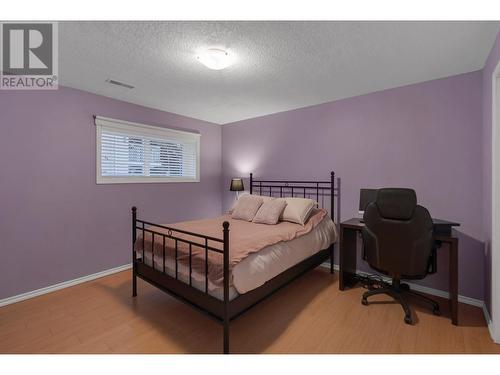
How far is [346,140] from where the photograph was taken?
10.6ft

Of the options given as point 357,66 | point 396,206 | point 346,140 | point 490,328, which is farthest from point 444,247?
point 357,66

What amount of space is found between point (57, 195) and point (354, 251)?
366 centimetres

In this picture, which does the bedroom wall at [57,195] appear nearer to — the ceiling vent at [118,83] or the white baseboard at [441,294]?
the ceiling vent at [118,83]

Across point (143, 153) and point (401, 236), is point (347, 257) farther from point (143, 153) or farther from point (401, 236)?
point (143, 153)

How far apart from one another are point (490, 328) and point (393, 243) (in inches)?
36.5

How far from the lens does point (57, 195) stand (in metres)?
2.74

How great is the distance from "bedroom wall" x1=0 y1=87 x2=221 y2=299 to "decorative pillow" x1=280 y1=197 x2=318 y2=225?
2073 mm

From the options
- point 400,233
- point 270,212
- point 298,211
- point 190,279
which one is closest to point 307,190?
point 298,211

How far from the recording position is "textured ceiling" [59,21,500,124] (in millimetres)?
1712

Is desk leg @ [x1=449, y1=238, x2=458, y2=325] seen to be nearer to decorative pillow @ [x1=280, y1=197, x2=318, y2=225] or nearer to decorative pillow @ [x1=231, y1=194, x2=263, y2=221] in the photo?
decorative pillow @ [x1=280, y1=197, x2=318, y2=225]

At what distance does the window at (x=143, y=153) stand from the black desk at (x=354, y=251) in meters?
2.67

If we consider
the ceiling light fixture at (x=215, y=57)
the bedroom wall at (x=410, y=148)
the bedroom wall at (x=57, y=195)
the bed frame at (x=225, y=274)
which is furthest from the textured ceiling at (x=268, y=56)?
the bed frame at (x=225, y=274)

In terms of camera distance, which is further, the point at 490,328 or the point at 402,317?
the point at 402,317
